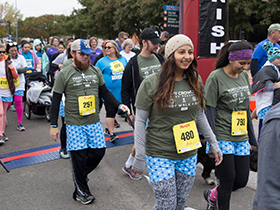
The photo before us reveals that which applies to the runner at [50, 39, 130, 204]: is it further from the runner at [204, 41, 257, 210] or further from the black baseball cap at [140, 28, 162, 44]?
the runner at [204, 41, 257, 210]

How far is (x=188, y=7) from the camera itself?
20.8 ft

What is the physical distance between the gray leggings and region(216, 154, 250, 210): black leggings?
0.51m

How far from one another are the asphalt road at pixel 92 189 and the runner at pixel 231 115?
792 millimetres

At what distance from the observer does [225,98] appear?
3.34 metres

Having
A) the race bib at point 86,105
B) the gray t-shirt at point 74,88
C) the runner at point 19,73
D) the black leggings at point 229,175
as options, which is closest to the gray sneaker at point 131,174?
the gray t-shirt at point 74,88

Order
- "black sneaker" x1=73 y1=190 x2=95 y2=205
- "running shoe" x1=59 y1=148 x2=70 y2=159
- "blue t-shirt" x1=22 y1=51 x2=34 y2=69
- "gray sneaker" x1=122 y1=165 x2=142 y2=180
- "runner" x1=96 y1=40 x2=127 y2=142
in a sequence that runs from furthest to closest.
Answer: "blue t-shirt" x1=22 y1=51 x2=34 y2=69 → "runner" x1=96 y1=40 x2=127 y2=142 → "running shoe" x1=59 y1=148 x2=70 y2=159 → "gray sneaker" x1=122 y1=165 x2=142 y2=180 → "black sneaker" x1=73 y1=190 x2=95 y2=205

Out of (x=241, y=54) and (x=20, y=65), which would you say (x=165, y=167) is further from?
(x=20, y=65)

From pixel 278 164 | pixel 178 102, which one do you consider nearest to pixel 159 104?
pixel 178 102

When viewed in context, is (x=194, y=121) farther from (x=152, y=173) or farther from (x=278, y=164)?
(x=278, y=164)

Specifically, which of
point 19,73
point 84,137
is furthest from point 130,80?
point 19,73

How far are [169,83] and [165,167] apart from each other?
2.30ft

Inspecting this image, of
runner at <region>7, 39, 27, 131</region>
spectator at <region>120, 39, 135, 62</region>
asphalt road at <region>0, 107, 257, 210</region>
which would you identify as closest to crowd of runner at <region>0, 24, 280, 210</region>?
asphalt road at <region>0, 107, 257, 210</region>

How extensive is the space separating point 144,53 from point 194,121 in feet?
6.10

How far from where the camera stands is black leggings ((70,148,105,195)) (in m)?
4.02
